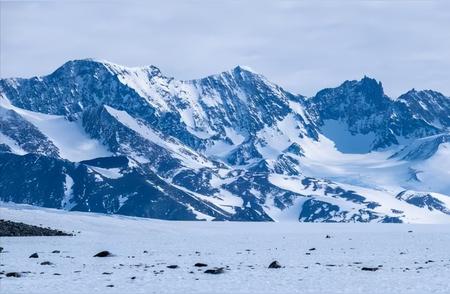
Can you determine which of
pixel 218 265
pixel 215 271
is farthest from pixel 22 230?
pixel 215 271

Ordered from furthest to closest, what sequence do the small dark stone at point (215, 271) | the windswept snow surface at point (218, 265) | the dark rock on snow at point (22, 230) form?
the dark rock on snow at point (22, 230)
the small dark stone at point (215, 271)
the windswept snow surface at point (218, 265)

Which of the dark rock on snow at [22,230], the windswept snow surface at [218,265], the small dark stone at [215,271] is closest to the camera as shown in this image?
the windswept snow surface at [218,265]

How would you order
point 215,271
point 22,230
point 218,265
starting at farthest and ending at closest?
point 22,230 < point 218,265 < point 215,271

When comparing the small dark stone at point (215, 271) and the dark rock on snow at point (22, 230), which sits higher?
the dark rock on snow at point (22, 230)

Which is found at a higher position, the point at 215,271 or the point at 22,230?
the point at 22,230

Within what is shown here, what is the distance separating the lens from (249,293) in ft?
215

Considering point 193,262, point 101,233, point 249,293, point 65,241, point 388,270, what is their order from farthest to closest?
point 101,233, point 65,241, point 193,262, point 388,270, point 249,293

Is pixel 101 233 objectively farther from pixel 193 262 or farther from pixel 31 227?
pixel 193 262

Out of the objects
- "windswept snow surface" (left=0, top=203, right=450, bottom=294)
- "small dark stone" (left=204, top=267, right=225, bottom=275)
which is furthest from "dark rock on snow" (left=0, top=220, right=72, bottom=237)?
"small dark stone" (left=204, top=267, right=225, bottom=275)

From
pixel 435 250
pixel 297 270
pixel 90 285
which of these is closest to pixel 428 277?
pixel 297 270

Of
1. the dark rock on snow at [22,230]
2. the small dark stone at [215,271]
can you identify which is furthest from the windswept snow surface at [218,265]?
the dark rock on snow at [22,230]

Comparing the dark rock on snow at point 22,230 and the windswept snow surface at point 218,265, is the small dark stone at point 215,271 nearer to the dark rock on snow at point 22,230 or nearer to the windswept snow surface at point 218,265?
the windswept snow surface at point 218,265

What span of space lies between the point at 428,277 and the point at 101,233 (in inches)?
3362

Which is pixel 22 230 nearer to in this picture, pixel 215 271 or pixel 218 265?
pixel 218 265
